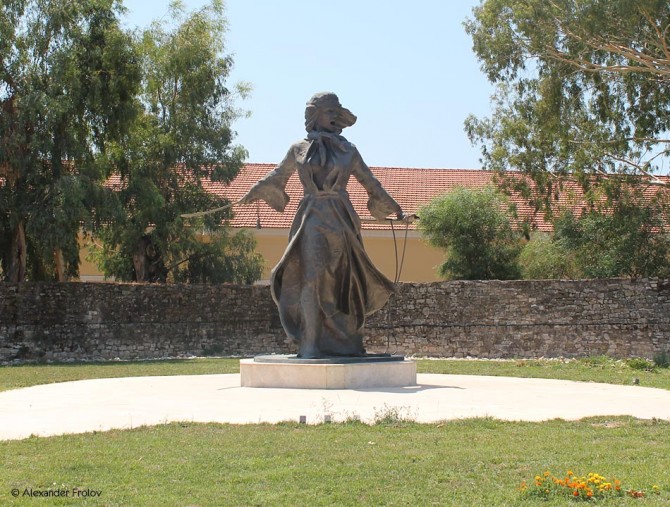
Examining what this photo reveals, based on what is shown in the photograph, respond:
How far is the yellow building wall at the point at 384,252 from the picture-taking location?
36.1 metres

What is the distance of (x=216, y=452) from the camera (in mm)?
7543

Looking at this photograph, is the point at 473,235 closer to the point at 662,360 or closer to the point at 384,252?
the point at 384,252

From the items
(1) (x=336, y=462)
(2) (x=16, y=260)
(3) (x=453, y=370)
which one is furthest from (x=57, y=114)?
(1) (x=336, y=462)

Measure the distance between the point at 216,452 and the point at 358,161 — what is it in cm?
532

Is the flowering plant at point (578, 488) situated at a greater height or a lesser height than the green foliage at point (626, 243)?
lesser

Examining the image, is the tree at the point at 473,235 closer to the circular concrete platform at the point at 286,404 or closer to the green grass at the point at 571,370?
the green grass at the point at 571,370

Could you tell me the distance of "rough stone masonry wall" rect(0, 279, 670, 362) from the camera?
81.5 feet

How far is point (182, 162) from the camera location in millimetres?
32062

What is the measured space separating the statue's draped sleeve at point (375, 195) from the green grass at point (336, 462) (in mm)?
3948

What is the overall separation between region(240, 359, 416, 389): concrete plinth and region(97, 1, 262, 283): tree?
19.0 metres

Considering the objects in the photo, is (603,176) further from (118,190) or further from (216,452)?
(216,452)

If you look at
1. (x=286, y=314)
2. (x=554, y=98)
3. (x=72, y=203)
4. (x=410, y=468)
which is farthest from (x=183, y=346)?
(x=410, y=468)

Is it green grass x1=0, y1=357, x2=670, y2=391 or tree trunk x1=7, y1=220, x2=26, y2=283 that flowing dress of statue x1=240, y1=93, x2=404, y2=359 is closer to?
green grass x1=0, y1=357, x2=670, y2=391

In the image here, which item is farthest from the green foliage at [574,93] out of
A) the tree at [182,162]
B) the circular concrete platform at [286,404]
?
the circular concrete platform at [286,404]
